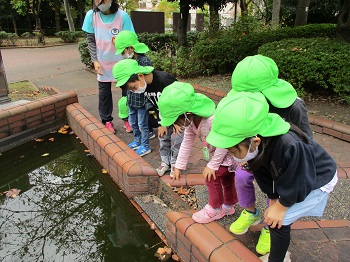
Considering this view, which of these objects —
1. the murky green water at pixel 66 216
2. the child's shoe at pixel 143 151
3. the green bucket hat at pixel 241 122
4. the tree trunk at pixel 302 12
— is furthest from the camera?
the tree trunk at pixel 302 12

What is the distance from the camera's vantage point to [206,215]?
2.25 meters

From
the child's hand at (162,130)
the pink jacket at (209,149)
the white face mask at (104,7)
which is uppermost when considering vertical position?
the white face mask at (104,7)

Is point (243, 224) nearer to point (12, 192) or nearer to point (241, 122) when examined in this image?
point (241, 122)

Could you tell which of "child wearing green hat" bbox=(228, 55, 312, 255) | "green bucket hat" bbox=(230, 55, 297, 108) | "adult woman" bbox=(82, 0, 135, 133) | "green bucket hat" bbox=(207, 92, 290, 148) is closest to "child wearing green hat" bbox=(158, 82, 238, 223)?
"child wearing green hat" bbox=(228, 55, 312, 255)

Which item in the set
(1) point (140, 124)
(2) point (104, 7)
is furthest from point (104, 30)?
(1) point (140, 124)

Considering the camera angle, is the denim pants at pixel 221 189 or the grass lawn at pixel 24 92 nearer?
the denim pants at pixel 221 189

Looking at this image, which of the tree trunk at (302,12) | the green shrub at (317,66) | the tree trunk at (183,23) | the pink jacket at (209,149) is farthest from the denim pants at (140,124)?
the tree trunk at (302,12)

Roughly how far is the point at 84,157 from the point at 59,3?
88.3 ft

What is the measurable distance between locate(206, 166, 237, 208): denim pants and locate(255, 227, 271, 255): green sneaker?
1.23ft

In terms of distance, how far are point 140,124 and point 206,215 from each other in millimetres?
1448

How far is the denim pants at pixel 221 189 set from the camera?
7.18 ft

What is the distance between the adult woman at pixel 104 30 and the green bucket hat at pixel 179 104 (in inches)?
75.0

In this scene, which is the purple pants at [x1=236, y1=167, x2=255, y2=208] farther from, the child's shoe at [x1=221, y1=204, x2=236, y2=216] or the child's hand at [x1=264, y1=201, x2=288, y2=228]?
the child's hand at [x1=264, y1=201, x2=288, y2=228]

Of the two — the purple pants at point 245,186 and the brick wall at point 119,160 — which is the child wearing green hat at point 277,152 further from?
the brick wall at point 119,160
